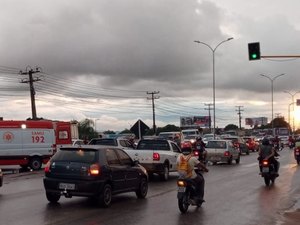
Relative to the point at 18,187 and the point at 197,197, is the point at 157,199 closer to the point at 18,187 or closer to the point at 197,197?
the point at 197,197

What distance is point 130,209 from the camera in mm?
12398

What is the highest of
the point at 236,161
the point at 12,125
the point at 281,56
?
the point at 281,56

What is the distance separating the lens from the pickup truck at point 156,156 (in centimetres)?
2047

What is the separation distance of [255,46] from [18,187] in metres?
12.3

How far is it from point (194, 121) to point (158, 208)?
143m

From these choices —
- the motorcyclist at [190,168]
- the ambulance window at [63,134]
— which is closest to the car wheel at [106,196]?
the motorcyclist at [190,168]

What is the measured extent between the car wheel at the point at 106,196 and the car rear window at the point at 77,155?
28.9 inches

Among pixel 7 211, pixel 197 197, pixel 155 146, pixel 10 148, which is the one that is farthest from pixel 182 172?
pixel 10 148

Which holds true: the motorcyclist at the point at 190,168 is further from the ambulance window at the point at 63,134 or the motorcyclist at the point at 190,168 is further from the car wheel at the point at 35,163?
the ambulance window at the point at 63,134

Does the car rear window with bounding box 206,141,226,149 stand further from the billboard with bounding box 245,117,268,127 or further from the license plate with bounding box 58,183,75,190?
the billboard with bounding box 245,117,268,127

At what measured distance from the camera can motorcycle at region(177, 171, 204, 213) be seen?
1182 cm

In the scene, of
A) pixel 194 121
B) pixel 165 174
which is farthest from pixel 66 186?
pixel 194 121

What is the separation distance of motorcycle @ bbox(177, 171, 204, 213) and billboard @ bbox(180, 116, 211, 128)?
463 feet

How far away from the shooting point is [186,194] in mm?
12039
